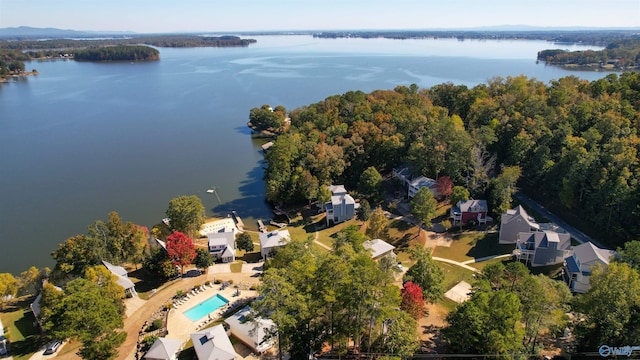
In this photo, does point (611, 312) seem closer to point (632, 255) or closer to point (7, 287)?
point (632, 255)

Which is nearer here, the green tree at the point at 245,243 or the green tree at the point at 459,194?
the green tree at the point at 245,243

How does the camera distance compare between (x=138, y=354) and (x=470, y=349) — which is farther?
(x=138, y=354)

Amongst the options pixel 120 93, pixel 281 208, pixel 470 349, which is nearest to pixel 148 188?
pixel 281 208

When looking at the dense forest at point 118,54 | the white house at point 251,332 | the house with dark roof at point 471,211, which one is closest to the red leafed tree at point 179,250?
the white house at point 251,332

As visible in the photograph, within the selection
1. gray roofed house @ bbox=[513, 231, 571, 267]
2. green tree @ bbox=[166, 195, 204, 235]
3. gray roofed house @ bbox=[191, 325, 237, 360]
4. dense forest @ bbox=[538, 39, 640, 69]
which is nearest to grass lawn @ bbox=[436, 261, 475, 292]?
gray roofed house @ bbox=[513, 231, 571, 267]

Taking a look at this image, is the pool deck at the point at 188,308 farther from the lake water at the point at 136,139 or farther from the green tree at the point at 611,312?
the green tree at the point at 611,312

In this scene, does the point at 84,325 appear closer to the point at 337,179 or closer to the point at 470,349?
the point at 470,349

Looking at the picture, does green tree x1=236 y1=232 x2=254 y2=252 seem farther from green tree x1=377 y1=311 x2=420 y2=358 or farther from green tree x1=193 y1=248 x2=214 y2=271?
green tree x1=377 y1=311 x2=420 y2=358
